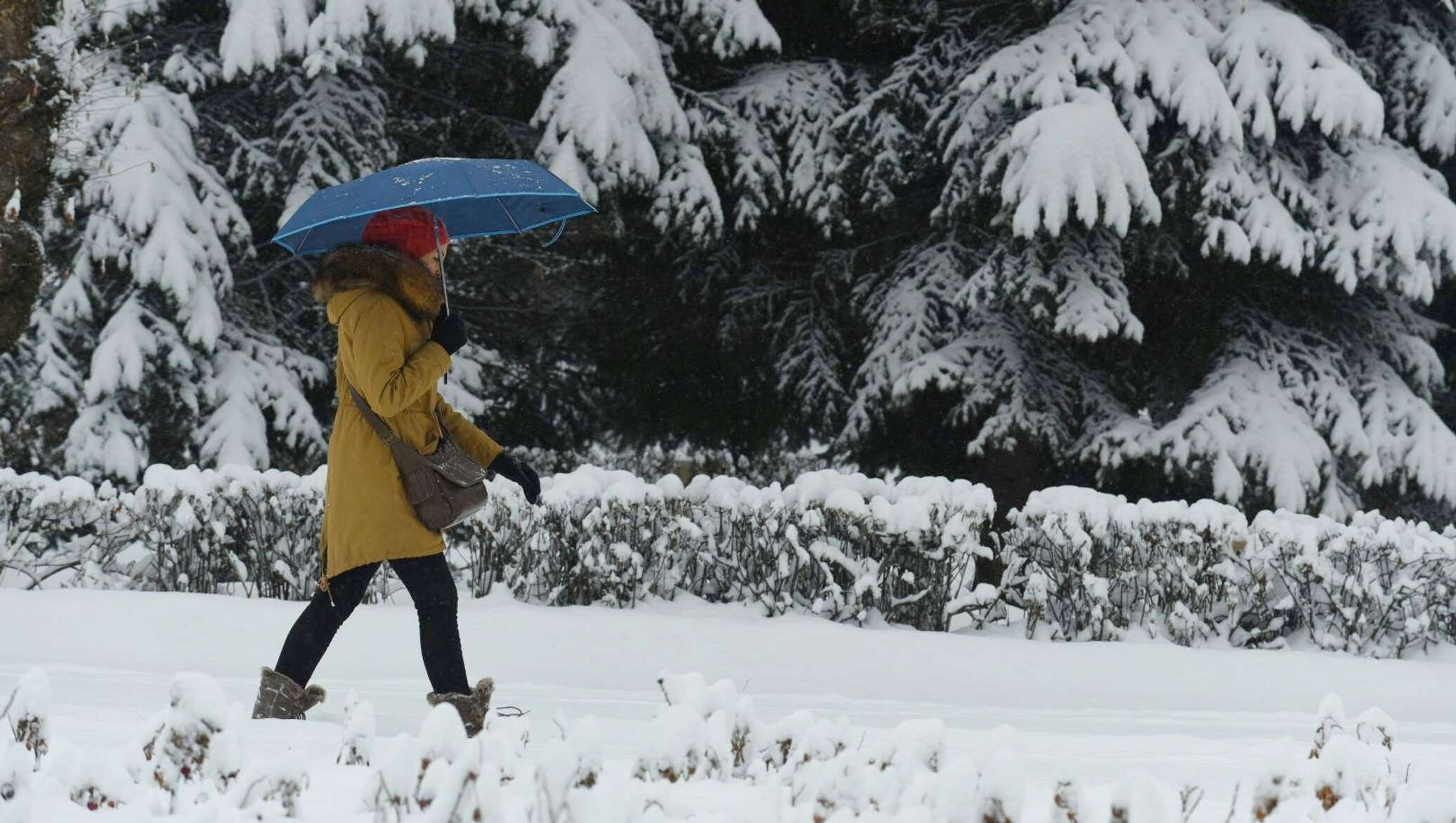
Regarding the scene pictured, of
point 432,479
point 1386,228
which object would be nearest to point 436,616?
point 432,479

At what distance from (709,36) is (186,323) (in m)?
3.65

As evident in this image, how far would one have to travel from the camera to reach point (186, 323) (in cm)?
779

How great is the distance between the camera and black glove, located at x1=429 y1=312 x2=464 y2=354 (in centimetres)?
385

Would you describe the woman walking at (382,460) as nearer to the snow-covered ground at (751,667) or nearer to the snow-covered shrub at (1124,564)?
the snow-covered ground at (751,667)

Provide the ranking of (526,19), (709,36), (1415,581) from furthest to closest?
(709,36) < (526,19) < (1415,581)

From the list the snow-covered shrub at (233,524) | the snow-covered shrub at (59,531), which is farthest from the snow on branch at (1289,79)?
the snow-covered shrub at (59,531)

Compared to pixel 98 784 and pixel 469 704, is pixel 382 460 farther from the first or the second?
pixel 98 784

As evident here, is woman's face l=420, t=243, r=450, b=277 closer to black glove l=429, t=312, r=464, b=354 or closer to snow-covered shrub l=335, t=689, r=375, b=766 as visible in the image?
black glove l=429, t=312, r=464, b=354

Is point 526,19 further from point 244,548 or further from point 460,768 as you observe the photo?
point 460,768

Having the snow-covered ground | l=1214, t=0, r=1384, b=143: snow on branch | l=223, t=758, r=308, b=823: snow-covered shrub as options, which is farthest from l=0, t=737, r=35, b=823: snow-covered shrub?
l=1214, t=0, r=1384, b=143: snow on branch

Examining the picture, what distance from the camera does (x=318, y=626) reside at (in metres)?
3.88

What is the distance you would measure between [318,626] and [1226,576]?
14.2ft

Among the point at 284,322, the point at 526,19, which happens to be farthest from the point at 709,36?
the point at 284,322

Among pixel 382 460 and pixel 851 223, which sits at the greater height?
pixel 851 223
